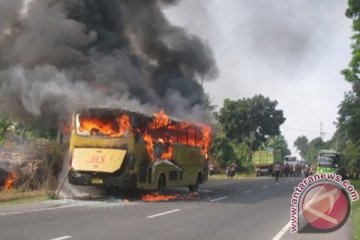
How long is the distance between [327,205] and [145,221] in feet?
17.0

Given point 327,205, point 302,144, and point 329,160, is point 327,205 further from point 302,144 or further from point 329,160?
point 302,144

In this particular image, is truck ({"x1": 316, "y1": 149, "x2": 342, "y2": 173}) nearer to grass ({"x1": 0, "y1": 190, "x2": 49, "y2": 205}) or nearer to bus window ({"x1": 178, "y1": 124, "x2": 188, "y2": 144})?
bus window ({"x1": 178, "y1": 124, "x2": 188, "y2": 144})

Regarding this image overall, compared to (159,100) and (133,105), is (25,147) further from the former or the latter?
(159,100)

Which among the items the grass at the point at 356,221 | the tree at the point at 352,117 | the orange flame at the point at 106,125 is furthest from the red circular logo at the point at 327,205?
the tree at the point at 352,117

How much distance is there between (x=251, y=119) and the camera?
6919 cm

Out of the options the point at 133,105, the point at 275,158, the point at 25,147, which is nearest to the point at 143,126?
the point at 133,105

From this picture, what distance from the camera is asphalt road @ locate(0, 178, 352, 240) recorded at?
34.5 ft

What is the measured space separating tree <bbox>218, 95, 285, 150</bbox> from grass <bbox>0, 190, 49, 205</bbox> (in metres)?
49.7

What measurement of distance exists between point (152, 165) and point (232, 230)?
8452 millimetres

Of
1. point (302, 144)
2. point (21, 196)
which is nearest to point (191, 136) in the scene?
point (21, 196)

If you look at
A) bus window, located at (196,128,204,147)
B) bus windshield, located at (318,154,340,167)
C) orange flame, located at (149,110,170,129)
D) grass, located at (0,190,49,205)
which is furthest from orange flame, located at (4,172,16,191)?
bus windshield, located at (318,154,340,167)

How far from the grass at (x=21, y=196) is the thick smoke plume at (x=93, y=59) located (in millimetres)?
3763

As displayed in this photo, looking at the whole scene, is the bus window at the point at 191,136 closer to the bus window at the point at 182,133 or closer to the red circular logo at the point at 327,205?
the bus window at the point at 182,133

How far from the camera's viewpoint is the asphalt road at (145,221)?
10.5 metres
